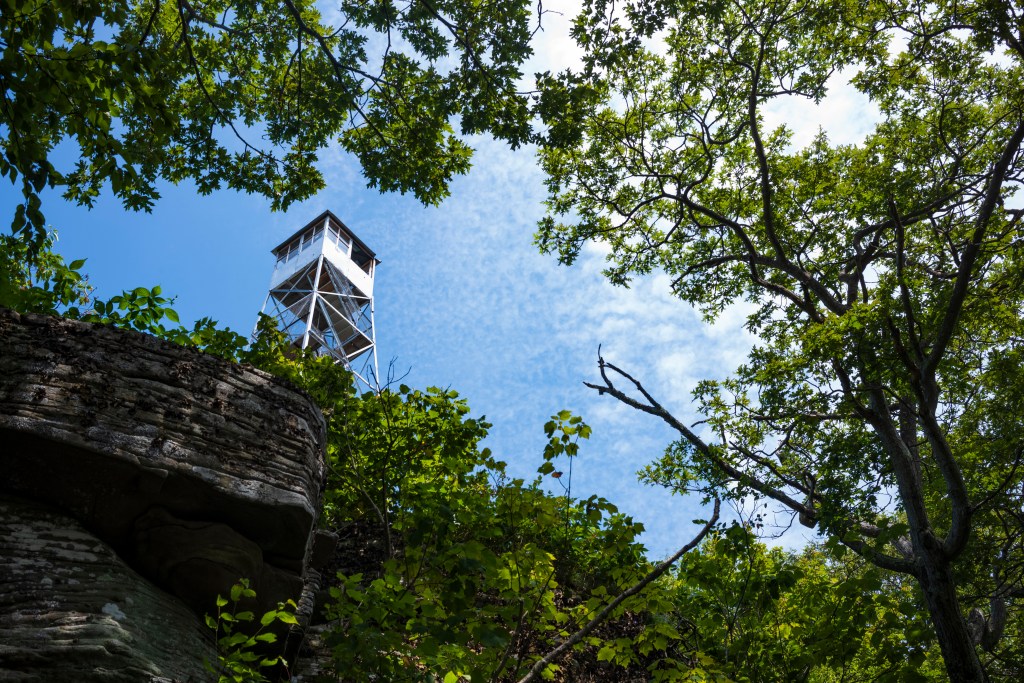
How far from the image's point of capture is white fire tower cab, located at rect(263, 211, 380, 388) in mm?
29031

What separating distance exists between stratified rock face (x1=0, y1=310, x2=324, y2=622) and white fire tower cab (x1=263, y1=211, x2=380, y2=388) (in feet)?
70.4

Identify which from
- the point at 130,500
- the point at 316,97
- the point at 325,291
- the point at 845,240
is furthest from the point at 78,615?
the point at 325,291

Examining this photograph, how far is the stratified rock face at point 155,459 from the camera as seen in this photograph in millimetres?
5180

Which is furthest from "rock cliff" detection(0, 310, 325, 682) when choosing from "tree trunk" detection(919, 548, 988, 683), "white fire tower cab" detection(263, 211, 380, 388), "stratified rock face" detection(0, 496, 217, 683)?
"white fire tower cab" detection(263, 211, 380, 388)

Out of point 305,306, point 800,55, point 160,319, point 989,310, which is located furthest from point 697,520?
point 305,306

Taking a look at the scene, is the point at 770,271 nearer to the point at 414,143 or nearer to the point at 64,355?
the point at 414,143

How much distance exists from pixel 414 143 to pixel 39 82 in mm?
5760

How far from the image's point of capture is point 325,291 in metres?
30.5

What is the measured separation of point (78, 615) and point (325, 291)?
27176 millimetres

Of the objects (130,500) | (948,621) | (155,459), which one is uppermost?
(948,621)

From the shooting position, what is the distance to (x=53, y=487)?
5191 millimetres

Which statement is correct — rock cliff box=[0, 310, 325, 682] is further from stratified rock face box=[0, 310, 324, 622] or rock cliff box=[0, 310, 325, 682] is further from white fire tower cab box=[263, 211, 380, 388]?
white fire tower cab box=[263, 211, 380, 388]

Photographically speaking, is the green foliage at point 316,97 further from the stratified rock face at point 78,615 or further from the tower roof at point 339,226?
the tower roof at point 339,226

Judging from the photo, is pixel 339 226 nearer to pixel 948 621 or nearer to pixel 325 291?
pixel 325 291
